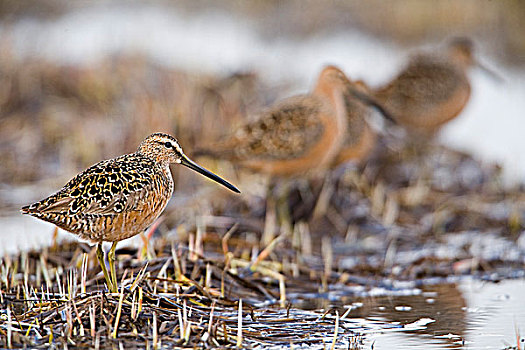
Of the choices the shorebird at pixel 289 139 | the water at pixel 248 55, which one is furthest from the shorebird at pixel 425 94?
the shorebird at pixel 289 139

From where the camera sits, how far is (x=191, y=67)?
11656 millimetres

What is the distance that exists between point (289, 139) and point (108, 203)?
3.20 m

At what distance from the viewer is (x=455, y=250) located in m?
6.68

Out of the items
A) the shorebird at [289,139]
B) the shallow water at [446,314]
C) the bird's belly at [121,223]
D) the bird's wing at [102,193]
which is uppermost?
the shorebird at [289,139]

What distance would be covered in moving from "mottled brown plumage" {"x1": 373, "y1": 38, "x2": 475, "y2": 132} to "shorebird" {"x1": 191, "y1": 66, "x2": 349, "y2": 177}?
6.37 ft

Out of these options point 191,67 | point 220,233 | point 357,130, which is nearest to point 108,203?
point 220,233

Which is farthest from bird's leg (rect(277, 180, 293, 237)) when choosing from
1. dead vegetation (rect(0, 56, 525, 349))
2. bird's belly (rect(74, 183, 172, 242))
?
bird's belly (rect(74, 183, 172, 242))

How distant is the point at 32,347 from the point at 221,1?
444 inches

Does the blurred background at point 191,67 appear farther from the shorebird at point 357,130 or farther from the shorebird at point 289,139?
the shorebird at point 357,130

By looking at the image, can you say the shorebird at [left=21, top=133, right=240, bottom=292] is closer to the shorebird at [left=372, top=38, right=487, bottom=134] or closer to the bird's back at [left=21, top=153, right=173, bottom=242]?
the bird's back at [left=21, top=153, right=173, bottom=242]

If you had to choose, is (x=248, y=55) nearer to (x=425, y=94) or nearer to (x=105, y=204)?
(x=425, y=94)

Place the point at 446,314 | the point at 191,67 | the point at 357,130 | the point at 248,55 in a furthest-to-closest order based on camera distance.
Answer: the point at 248,55 < the point at 191,67 < the point at 357,130 < the point at 446,314

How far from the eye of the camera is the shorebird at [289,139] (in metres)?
7.58

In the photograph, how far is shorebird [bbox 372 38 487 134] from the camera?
9594 millimetres
